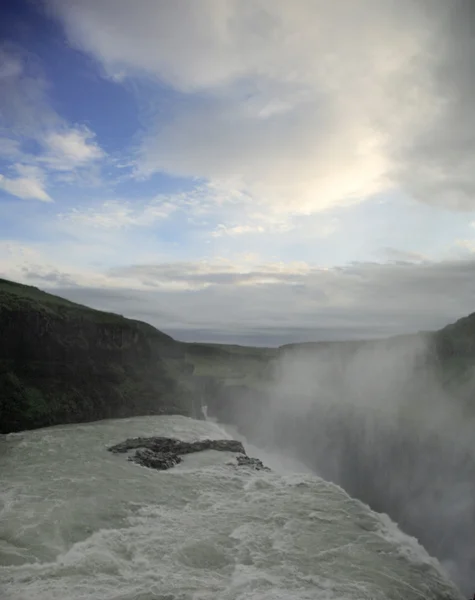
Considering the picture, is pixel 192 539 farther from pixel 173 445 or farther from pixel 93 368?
pixel 93 368

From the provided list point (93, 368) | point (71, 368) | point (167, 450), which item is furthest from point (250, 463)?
point (93, 368)

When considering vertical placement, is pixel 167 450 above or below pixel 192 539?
below

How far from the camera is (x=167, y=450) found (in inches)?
1937

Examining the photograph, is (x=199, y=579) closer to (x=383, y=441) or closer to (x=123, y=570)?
(x=123, y=570)

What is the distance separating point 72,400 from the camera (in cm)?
6931

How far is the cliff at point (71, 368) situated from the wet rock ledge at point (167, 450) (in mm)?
20965

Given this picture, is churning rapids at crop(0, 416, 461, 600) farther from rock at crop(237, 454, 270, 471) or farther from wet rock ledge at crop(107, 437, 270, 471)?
wet rock ledge at crop(107, 437, 270, 471)

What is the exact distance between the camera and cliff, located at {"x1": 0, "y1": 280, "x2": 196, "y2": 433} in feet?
214

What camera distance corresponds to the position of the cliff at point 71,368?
214 feet

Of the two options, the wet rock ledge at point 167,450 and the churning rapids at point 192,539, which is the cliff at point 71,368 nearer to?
the wet rock ledge at point 167,450

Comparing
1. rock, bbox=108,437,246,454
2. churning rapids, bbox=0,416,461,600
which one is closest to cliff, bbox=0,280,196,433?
rock, bbox=108,437,246,454

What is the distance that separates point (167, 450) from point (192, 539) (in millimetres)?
23149

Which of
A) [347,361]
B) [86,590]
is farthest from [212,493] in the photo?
[347,361]

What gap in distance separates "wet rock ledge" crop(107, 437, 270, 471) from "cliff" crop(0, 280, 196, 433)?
20965 mm
